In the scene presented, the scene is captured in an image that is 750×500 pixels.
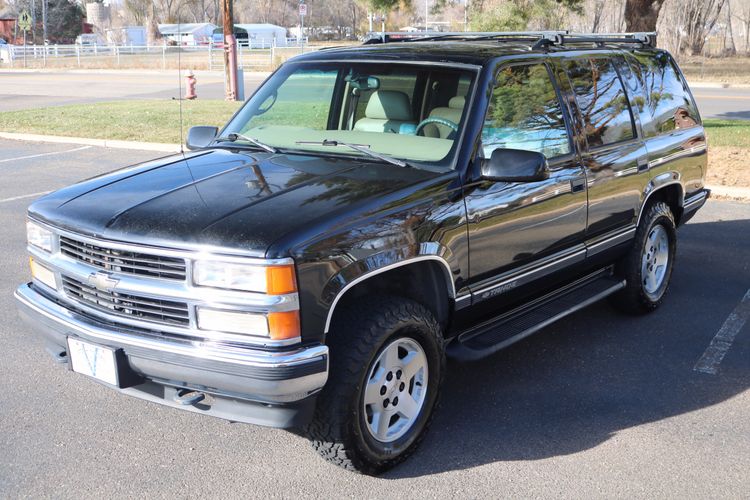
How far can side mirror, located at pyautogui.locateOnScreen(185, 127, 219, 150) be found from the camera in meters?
5.19

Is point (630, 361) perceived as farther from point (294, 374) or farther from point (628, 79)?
point (294, 374)

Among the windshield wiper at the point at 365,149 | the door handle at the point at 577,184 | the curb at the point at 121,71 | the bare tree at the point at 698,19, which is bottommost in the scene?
the door handle at the point at 577,184

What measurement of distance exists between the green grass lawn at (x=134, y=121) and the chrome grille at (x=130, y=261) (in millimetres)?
10965

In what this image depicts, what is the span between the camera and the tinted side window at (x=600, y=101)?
17.4 ft

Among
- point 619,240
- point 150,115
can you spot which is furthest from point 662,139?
point 150,115

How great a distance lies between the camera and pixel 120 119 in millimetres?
17797

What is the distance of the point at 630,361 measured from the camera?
208 inches

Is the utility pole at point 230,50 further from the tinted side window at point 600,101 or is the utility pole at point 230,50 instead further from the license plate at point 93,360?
the license plate at point 93,360

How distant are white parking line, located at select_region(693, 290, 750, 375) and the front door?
1.02m

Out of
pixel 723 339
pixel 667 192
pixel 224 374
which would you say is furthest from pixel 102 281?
pixel 667 192

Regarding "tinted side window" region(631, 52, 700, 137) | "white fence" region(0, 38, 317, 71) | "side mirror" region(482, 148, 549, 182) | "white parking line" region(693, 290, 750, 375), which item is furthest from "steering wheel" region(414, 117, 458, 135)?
"white fence" region(0, 38, 317, 71)

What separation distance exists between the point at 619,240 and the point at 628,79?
1.16m

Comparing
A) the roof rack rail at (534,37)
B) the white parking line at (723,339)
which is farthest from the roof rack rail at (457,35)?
the white parking line at (723,339)

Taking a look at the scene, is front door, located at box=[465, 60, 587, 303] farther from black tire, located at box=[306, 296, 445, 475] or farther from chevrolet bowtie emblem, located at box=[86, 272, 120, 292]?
chevrolet bowtie emblem, located at box=[86, 272, 120, 292]
